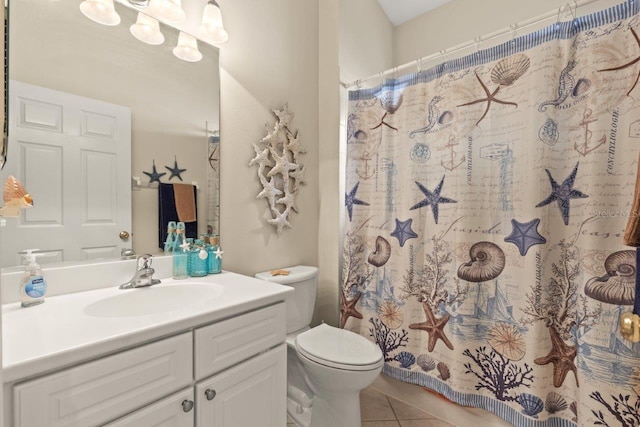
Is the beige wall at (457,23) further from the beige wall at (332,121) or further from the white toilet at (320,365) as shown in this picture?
the white toilet at (320,365)

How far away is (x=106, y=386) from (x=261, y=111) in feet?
4.80

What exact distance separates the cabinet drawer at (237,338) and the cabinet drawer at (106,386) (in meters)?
0.04

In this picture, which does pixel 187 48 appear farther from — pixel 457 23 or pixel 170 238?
pixel 457 23

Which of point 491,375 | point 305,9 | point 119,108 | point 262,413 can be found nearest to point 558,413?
point 491,375

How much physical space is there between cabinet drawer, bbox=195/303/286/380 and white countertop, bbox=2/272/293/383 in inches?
1.4

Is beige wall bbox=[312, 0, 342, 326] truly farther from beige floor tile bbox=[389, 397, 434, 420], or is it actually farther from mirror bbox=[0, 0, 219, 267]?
mirror bbox=[0, 0, 219, 267]

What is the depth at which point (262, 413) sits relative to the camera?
1139 millimetres

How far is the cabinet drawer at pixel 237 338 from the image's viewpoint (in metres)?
0.96

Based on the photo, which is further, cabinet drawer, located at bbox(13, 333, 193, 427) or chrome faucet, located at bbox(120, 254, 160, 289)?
chrome faucet, located at bbox(120, 254, 160, 289)

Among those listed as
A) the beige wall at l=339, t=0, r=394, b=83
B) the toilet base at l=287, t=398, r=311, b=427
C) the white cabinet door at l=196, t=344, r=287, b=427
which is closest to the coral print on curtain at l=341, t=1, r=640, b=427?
the beige wall at l=339, t=0, r=394, b=83

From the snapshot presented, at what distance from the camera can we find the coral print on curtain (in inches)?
Result: 45.7

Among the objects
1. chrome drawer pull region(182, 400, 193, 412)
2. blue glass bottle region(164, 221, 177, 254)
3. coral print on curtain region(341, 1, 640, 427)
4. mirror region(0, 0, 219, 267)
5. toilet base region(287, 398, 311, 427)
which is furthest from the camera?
toilet base region(287, 398, 311, 427)

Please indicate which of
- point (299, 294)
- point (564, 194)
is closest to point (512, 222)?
point (564, 194)

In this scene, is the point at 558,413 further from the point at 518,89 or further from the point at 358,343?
the point at 518,89
